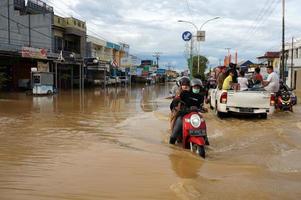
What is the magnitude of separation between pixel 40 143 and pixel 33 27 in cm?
3825

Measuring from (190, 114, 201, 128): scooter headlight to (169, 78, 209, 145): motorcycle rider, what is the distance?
31cm

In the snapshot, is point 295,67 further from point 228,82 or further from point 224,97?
point 224,97

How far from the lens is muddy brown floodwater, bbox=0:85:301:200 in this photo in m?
5.51

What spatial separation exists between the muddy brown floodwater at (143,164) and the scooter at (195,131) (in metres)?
0.25

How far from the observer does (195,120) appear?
802 cm

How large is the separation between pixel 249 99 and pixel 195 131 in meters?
6.80

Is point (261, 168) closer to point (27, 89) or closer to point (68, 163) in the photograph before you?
point (68, 163)

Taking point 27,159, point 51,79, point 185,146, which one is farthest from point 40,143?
point 51,79

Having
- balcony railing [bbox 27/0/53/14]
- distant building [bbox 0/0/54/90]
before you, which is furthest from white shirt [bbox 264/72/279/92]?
balcony railing [bbox 27/0/53/14]

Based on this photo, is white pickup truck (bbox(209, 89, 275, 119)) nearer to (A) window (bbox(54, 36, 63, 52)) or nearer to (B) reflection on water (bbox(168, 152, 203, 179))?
(B) reflection on water (bbox(168, 152, 203, 179))

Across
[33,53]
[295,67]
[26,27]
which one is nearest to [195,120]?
[33,53]

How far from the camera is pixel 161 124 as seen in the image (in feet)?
45.9

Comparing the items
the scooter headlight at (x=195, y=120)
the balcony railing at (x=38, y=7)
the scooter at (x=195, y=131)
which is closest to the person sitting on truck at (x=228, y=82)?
the scooter at (x=195, y=131)

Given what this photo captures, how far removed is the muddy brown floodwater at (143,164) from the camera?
5512 mm
